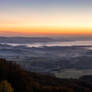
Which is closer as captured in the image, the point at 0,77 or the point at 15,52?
the point at 0,77

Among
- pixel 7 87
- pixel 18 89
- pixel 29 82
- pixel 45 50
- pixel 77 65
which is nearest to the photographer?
pixel 7 87

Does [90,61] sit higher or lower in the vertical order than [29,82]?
lower

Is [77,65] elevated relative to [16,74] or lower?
lower

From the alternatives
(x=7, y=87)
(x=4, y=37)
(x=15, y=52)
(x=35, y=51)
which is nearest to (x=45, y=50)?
(x=35, y=51)

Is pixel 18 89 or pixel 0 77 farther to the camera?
pixel 0 77

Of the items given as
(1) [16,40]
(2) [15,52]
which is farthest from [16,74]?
(1) [16,40]

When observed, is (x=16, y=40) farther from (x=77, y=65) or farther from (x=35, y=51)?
(x=77, y=65)

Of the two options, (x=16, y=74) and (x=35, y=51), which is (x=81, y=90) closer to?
(x=16, y=74)

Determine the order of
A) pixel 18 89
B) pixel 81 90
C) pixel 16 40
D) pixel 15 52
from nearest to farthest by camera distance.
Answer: pixel 18 89, pixel 81 90, pixel 15 52, pixel 16 40

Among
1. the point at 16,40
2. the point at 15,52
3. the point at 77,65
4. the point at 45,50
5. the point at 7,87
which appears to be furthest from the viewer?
the point at 16,40
